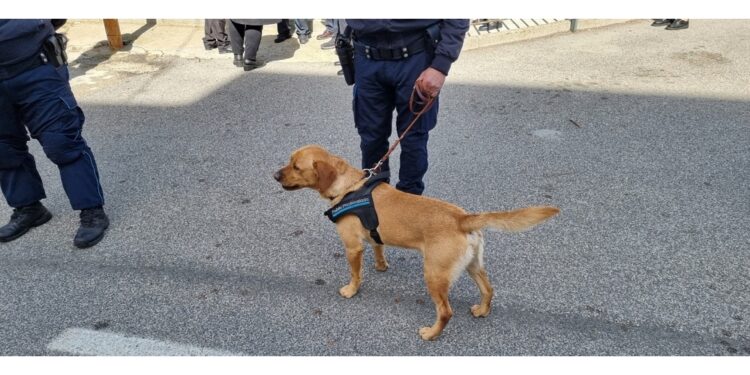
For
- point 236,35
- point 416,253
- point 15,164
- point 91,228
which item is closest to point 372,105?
point 416,253

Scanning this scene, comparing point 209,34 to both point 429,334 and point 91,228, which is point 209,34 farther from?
point 429,334

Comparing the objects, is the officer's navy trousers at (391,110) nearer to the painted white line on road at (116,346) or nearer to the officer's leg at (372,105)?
the officer's leg at (372,105)

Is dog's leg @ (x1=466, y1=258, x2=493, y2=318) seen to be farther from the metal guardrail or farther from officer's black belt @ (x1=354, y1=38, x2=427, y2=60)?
the metal guardrail

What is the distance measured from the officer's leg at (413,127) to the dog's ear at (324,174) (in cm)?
63

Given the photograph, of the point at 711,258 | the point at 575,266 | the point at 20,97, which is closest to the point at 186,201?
the point at 20,97

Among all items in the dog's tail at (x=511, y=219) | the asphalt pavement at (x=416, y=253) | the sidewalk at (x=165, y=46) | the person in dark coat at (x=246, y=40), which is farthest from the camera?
the sidewalk at (x=165, y=46)

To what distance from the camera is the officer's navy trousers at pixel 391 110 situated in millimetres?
3117

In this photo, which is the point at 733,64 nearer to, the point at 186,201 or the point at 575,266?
the point at 575,266

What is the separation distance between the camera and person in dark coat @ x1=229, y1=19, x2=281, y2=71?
7.09 m

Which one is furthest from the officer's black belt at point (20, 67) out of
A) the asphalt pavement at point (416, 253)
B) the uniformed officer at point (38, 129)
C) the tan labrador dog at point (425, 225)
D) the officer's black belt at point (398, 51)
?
the officer's black belt at point (398, 51)

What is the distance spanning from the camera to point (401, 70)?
10.2 feet

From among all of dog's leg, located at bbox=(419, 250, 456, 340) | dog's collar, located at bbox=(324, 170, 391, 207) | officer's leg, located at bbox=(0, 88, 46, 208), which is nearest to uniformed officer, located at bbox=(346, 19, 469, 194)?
dog's collar, located at bbox=(324, 170, 391, 207)

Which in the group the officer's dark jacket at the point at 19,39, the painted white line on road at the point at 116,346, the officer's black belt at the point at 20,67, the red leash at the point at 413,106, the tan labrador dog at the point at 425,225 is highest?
the officer's dark jacket at the point at 19,39

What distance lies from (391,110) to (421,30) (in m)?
0.55
